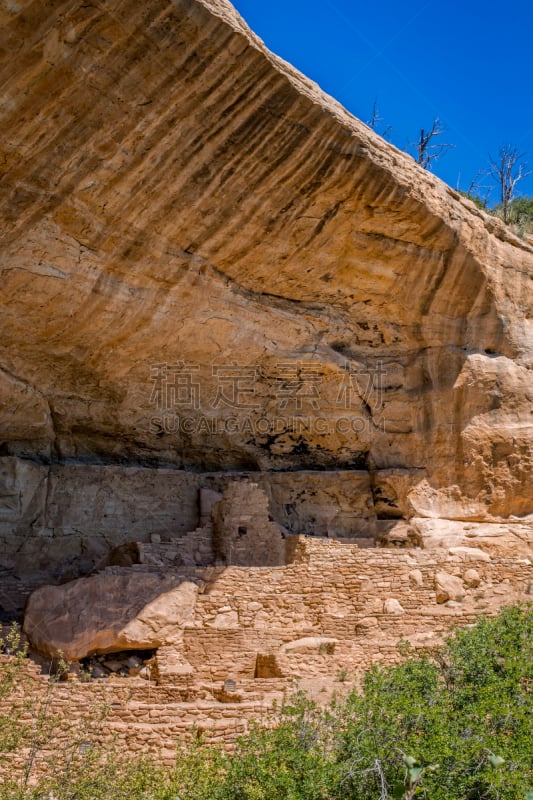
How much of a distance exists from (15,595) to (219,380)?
495cm

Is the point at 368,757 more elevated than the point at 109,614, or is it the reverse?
the point at 109,614

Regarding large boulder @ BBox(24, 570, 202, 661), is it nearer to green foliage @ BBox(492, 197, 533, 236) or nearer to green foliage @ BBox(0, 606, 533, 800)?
green foliage @ BBox(0, 606, 533, 800)

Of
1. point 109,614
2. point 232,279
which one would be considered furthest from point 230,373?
point 109,614

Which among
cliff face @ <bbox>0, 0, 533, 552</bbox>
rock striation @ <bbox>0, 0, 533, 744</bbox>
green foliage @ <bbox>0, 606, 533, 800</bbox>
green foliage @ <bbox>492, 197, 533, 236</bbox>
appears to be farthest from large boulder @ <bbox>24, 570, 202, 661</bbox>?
green foliage @ <bbox>492, 197, 533, 236</bbox>

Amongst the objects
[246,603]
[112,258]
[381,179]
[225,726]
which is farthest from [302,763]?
[381,179]

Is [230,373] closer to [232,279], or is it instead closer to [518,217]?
[232,279]

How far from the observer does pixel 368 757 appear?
27.4 ft

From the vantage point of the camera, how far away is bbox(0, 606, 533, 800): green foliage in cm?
800

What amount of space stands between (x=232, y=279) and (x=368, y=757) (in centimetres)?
796

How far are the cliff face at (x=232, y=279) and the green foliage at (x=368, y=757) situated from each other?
6.13 m

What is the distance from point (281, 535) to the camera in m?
14.7

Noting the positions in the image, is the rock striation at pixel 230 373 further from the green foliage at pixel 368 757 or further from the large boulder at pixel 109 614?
the green foliage at pixel 368 757

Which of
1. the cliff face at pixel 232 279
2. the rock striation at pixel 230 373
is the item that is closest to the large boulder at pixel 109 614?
the rock striation at pixel 230 373

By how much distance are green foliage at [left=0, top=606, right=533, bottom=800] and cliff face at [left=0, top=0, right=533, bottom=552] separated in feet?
20.1
